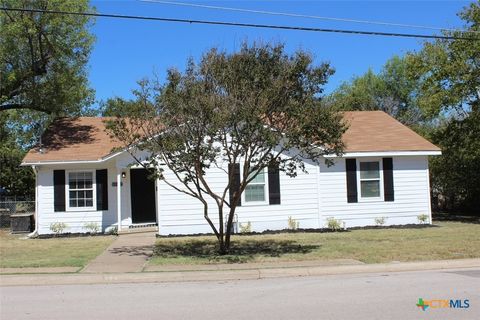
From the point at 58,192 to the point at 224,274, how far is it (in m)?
11.2

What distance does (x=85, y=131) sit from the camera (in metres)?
23.6

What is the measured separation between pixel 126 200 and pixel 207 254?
780 centimetres

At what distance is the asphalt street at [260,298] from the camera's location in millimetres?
7375

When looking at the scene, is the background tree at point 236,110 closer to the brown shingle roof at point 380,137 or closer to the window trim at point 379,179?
the brown shingle roof at point 380,137

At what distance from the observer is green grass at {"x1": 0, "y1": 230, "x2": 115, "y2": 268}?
485 inches

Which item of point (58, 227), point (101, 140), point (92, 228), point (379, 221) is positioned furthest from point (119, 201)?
point (379, 221)

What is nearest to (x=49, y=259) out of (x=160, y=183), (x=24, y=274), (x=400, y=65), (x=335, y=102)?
(x=24, y=274)

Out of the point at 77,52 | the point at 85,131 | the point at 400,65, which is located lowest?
the point at 85,131

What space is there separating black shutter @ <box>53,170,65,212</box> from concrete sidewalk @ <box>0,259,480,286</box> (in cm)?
955

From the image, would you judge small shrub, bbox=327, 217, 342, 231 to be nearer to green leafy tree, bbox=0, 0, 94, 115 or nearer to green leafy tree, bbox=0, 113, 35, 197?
green leafy tree, bbox=0, 0, 94, 115

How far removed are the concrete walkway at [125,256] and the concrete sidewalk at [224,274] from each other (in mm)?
600

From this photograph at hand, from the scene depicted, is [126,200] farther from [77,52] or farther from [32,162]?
[77,52]

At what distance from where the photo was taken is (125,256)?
44.5 feet

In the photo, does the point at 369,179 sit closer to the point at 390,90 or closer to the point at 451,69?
the point at 451,69
